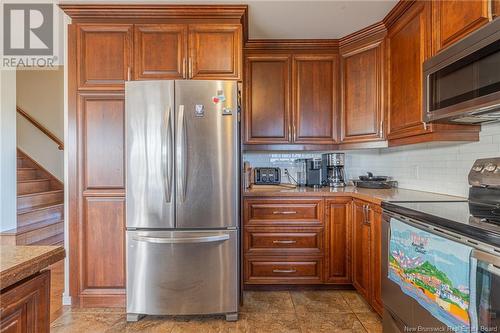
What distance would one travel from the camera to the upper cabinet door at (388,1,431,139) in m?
1.96

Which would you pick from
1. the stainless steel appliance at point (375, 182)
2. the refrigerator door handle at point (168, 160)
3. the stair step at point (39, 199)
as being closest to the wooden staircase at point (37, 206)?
the stair step at point (39, 199)

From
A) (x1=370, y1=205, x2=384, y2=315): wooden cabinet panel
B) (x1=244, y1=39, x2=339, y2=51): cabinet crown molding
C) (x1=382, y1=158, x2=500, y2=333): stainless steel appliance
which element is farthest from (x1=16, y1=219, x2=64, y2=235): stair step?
(x1=382, y1=158, x2=500, y2=333): stainless steel appliance

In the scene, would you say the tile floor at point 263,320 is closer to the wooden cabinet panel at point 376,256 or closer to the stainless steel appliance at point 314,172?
the wooden cabinet panel at point 376,256

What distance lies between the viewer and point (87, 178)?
2297 mm

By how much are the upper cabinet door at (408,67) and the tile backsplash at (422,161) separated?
12.7 inches

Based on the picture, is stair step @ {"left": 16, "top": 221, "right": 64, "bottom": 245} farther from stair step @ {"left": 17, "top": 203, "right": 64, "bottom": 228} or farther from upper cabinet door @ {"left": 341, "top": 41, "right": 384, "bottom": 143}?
upper cabinet door @ {"left": 341, "top": 41, "right": 384, "bottom": 143}

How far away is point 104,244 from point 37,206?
8.87 ft

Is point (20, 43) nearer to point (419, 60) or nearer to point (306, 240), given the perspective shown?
point (306, 240)

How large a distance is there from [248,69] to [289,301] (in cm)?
215

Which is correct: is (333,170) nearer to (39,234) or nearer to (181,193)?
(181,193)

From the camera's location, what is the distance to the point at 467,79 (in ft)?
4.74

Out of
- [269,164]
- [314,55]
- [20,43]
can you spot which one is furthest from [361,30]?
[20,43]

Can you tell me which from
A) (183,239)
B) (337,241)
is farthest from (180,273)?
(337,241)

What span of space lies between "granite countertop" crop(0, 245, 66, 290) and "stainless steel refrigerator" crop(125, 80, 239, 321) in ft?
4.00
